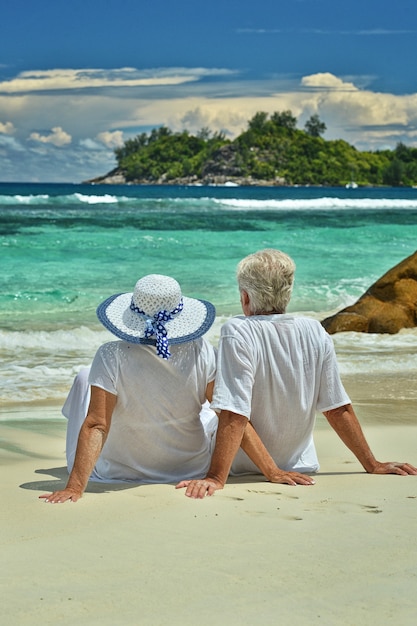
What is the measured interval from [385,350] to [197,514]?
20.0 ft

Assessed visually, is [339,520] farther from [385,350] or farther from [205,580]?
[385,350]

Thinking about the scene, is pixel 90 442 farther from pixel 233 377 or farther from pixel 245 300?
pixel 245 300

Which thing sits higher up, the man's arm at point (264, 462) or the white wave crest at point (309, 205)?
the man's arm at point (264, 462)

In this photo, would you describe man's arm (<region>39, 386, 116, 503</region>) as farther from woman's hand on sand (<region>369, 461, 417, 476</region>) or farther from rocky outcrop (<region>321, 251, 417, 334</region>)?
rocky outcrop (<region>321, 251, 417, 334</region>)

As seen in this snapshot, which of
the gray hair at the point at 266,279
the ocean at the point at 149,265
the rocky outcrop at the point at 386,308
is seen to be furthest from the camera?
the rocky outcrop at the point at 386,308

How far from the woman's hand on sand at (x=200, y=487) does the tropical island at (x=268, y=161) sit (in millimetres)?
121303

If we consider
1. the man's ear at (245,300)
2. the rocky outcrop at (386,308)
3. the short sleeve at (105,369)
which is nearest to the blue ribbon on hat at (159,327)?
the short sleeve at (105,369)

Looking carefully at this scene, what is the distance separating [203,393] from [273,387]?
0.29 meters

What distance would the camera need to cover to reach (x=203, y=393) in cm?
388

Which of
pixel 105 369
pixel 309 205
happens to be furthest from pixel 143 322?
pixel 309 205

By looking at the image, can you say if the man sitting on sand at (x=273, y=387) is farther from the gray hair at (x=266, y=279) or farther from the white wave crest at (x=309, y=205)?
the white wave crest at (x=309, y=205)

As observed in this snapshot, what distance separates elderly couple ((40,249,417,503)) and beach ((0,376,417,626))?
13cm

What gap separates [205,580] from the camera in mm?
2709

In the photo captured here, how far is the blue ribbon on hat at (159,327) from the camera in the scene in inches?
144
